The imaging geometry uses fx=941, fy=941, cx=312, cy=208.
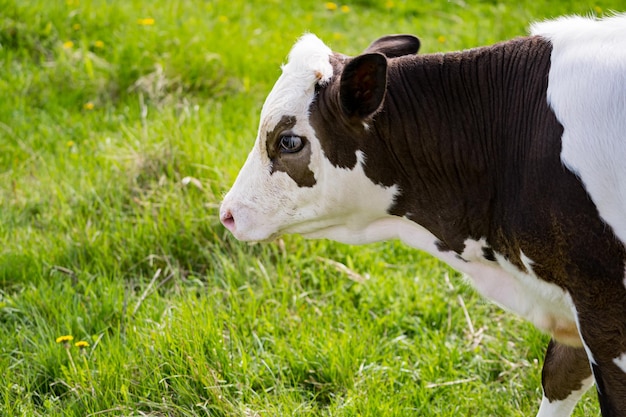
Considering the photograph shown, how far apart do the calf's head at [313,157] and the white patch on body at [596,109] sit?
583 mm

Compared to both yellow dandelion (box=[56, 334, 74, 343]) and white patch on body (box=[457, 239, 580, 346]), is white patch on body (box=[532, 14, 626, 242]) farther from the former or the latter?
yellow dandelion (box=[56, 334, 74, 343])

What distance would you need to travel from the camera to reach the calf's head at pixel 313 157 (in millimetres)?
3227

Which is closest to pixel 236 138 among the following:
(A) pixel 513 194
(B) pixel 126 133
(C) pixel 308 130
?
(B) pixel 126 133

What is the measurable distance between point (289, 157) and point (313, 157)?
0.09m

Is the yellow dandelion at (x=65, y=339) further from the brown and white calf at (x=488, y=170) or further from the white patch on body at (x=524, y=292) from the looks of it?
the white patch on body at (x=524, y=292)

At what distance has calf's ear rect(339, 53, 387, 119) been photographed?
3064mm

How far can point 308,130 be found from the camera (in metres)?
3.33

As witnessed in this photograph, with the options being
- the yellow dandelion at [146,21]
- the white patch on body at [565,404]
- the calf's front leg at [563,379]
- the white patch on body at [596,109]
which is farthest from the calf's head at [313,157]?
the yellow dandelion at [146,21]

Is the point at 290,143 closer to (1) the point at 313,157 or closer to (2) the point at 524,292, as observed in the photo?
(1) the point at 313,157

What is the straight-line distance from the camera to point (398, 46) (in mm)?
3625

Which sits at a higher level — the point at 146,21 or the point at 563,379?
the point at 146,21

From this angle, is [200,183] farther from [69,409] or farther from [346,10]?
[346,10]

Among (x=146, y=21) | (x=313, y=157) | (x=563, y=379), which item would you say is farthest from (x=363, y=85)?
(x=146, y=21)

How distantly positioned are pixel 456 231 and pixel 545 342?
109cm
